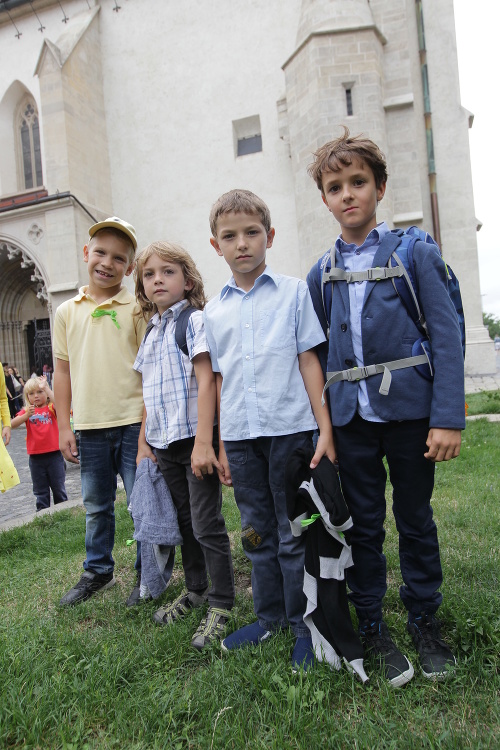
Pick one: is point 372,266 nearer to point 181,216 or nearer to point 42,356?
point 181,216

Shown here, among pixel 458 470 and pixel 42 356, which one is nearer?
pixel 458 470

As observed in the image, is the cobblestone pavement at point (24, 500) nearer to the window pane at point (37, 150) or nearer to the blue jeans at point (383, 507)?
the blue jeans at point (383, 507)

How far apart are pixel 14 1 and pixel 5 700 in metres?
19.8

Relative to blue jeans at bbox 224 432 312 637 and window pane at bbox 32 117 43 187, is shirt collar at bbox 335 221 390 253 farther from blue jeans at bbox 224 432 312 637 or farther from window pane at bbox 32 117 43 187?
window pane at bbox 32 117 43 187

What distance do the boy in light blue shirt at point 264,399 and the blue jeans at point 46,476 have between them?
3.64 metres

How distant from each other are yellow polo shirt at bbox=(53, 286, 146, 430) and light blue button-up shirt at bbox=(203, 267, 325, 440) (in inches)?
32.2

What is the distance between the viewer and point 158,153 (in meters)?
15.5

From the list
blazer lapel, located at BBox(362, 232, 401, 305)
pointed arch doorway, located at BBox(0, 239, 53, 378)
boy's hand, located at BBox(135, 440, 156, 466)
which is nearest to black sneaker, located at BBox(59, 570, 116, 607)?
boy's hand, located at BBox(135, 440, 156, 466)

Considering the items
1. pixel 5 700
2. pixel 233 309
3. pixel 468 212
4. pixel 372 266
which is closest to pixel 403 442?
pixel 372 266

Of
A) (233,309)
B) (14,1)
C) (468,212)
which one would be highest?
(14,1)

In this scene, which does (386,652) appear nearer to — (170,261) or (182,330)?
(182,330)

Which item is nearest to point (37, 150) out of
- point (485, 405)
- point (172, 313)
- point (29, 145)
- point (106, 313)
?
point (29, 145)

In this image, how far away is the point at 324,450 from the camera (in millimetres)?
1970

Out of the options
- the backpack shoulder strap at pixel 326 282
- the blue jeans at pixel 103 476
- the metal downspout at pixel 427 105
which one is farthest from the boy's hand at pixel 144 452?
the metal downspout at pixel 427 105
